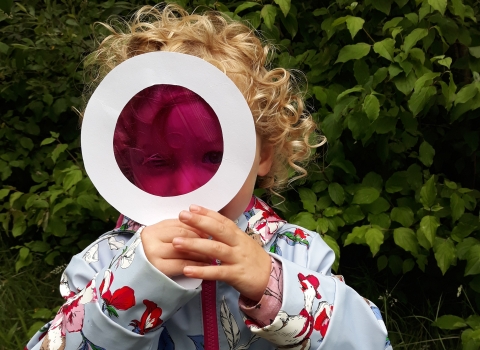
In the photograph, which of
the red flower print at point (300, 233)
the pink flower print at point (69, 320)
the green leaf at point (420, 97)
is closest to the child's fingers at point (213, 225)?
the pink flower print at point (69, 320)

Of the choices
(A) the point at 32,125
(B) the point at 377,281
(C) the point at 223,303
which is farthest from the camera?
(A) the point at 32,125

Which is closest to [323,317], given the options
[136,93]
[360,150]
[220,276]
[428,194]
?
[220,276]

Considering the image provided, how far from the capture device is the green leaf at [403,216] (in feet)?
5.95

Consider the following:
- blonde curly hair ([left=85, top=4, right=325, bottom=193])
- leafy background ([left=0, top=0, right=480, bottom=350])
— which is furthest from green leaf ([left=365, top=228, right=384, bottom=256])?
blonde curly hair ([left=85, top=4, right=325, bottom=193])

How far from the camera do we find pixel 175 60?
2.76ft

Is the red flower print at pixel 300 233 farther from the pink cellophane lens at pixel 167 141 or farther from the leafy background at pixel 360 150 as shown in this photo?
the leafy background at pixel 360 150

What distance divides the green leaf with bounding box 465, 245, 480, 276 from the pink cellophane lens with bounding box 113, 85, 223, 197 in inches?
43.3

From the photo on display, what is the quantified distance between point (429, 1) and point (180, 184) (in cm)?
100

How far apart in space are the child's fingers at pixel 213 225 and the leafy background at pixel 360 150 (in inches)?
32.7

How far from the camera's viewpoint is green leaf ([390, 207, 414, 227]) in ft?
5.95

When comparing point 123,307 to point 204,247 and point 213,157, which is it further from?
point 213,157

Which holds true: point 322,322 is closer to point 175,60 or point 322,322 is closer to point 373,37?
point 175,60

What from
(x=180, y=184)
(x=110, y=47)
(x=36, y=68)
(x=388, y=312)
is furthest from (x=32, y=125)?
(x=180, y=184)

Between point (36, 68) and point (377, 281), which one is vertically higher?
point (36, 68)
